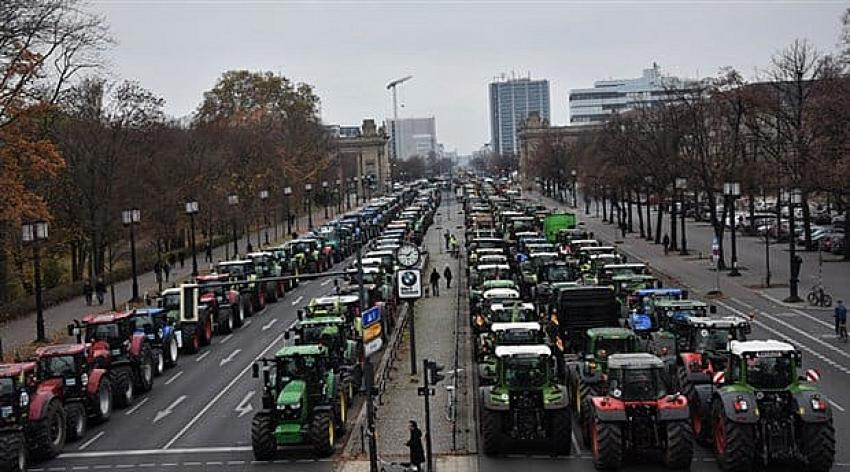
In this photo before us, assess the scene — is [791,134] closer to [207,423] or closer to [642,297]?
[642,297]

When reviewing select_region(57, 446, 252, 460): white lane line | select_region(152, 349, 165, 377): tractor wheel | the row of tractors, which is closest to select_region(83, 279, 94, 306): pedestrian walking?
select_region(152, 349, 165, 377): tractor wheel

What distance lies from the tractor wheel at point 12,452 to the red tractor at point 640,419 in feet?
42.1

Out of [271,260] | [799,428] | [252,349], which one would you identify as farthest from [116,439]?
[271,260]

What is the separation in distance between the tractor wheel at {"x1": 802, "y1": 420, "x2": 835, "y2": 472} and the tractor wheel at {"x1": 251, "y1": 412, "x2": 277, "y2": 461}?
11669 mm

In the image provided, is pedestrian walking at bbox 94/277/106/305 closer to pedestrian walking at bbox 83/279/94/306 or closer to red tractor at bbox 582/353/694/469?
pedestrian walking at bbox 83/279/94/306

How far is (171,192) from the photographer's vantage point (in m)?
73.1

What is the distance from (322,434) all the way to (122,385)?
9.85m

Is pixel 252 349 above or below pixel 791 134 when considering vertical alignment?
below

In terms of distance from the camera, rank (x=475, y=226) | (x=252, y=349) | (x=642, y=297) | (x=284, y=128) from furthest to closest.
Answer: (x=284, y=128) < (x=475, y=226) < (x=252, y=349) < (x=642, y=297)

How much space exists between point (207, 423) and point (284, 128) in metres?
96.0

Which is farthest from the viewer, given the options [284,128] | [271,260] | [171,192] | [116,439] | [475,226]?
[284,128]

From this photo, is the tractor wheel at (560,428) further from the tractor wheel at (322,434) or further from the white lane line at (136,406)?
the white lane line at (136,406)

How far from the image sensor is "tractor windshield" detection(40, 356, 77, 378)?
27.7 metres

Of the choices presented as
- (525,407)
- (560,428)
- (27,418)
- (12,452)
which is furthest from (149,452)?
(560,428)
